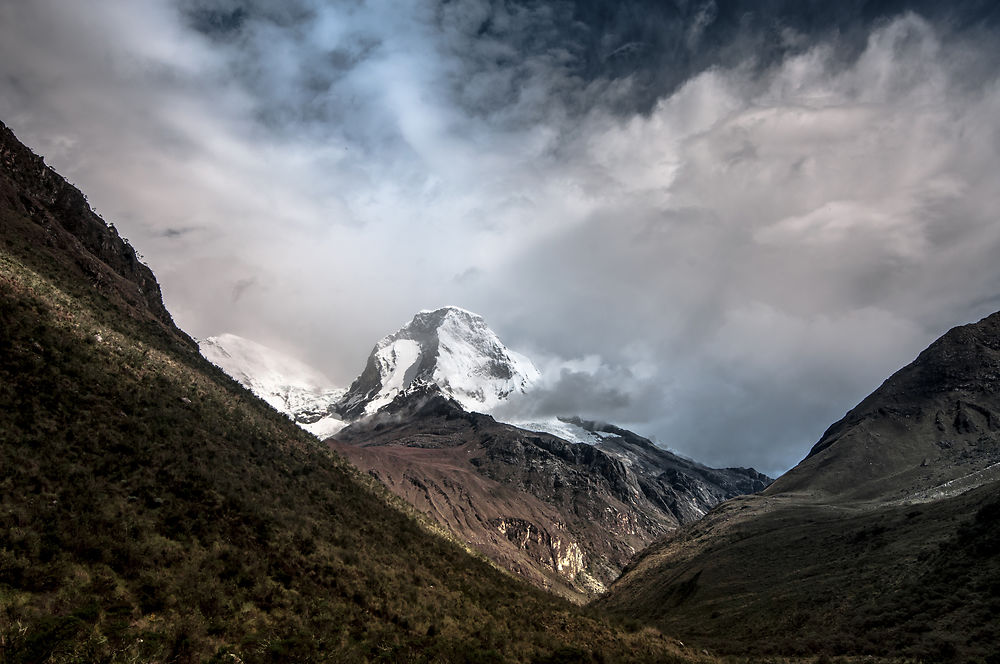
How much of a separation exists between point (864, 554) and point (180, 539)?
65998mm

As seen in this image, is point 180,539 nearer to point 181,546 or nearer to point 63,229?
point 181,546

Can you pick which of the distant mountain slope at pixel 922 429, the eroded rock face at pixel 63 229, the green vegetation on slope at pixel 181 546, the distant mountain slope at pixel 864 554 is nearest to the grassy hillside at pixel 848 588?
the distant mountain slope at pixel 864 554

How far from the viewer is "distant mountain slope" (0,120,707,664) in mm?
18250

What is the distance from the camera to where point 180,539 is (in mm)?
24141

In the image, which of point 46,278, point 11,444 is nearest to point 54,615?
point 11,444

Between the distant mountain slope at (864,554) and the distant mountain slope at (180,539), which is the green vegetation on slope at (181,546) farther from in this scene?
the distant mountain slope at (864,554)

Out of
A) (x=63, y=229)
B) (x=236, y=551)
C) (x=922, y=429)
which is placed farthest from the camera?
(x=922, y=429)

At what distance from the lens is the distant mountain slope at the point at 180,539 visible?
18.2 meters

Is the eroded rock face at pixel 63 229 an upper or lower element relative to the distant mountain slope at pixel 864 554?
upper

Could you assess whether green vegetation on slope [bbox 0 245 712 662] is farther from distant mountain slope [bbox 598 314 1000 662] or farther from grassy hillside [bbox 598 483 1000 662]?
distant mountain slope [bbox 598 314 1000 662]

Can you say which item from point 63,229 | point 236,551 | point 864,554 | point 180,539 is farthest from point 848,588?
point 63,229

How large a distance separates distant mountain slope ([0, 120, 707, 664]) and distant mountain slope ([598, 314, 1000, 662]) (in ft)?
59.5

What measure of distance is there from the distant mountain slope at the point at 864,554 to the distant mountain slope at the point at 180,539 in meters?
18.1

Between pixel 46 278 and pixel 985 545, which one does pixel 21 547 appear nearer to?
pixel 46 278
